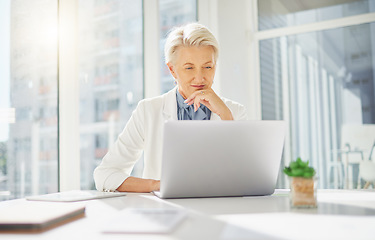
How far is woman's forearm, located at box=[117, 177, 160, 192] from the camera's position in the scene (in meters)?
1.49

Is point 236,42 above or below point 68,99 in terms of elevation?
above

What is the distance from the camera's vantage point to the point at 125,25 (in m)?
3.20

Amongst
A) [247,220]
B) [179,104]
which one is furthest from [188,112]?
[247,220]

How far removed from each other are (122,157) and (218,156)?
0.74 m

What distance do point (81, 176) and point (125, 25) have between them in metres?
1.34

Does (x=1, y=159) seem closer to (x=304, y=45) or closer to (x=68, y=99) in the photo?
(x=68, y=99)

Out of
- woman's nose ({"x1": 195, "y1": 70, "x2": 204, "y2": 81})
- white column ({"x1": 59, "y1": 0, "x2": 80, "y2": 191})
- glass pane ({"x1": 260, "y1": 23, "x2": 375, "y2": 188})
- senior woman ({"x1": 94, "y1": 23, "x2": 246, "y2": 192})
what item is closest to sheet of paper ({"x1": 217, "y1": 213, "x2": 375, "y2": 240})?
senior woman ({"x1": 94, "y1": 23, "x2": 246, "y2": 192})

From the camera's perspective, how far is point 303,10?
4.21 metres

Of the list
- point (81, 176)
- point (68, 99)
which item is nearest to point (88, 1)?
point (68, 99)

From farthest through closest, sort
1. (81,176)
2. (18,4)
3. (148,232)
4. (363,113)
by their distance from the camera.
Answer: (363,113), (81,176), (18,4), (148,232)

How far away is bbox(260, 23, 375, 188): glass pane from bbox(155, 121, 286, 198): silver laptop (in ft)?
9.82

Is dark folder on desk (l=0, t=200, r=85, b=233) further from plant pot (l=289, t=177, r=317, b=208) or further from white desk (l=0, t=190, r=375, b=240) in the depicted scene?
plant pot (l=289, t=177, r=317, b=208)

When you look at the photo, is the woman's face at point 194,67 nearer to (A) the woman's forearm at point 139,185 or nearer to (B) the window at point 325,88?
(A) the woman's forearm at point 139,185

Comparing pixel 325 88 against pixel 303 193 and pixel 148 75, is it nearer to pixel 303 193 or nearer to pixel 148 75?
pixel 148 75
